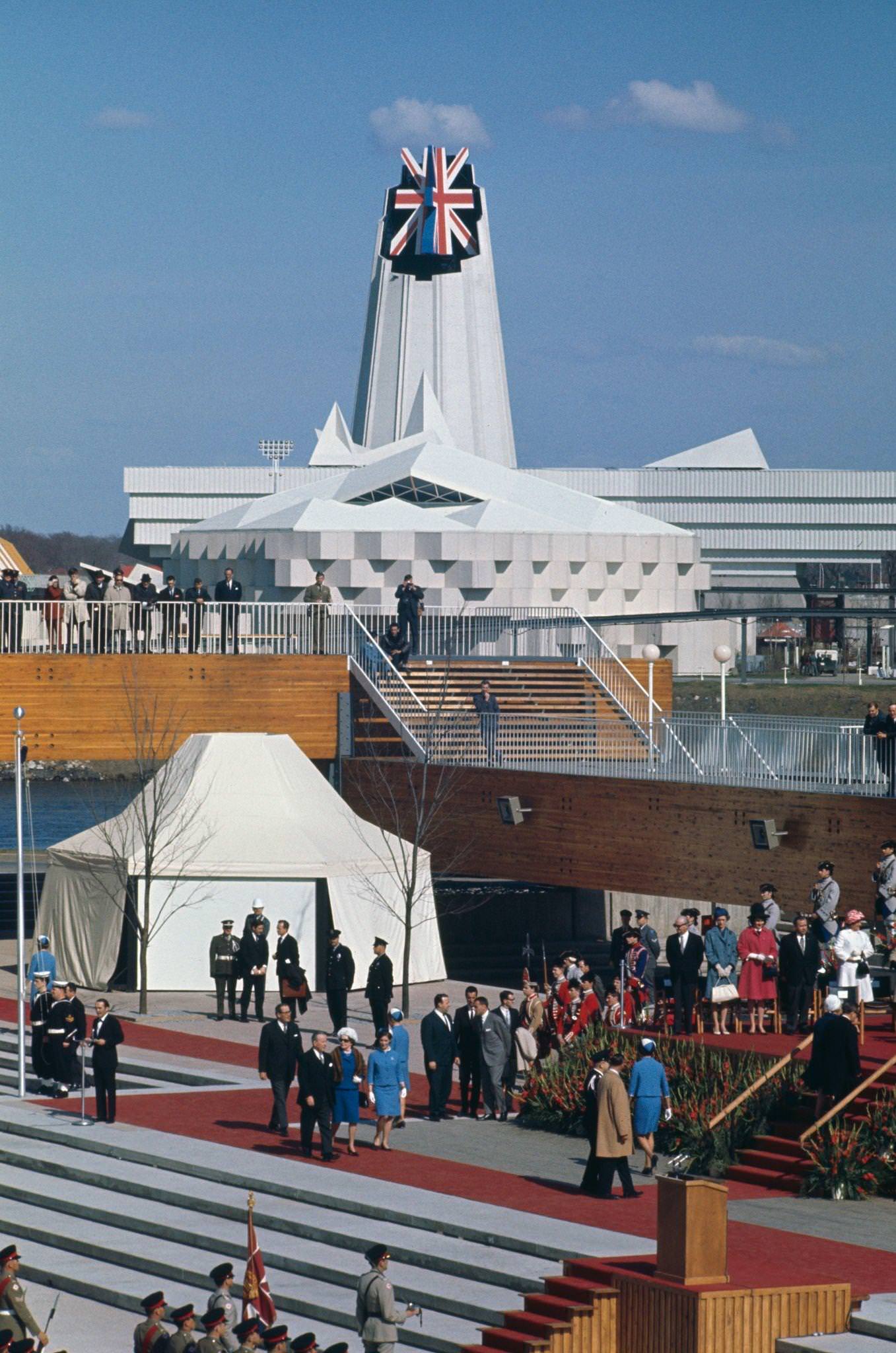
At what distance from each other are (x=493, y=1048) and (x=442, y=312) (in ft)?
233

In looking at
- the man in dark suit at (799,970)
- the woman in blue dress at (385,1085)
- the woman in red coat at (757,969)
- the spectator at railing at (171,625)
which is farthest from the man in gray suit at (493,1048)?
the spectator at railing at (171,625)

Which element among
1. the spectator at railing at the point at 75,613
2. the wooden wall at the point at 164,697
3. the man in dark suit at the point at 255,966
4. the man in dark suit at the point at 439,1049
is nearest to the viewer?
the man in dark suit at the point at 439,1049

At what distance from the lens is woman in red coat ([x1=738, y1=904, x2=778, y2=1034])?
67.6 feet

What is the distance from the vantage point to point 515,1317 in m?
13.9

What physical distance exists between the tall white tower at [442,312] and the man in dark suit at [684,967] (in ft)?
222

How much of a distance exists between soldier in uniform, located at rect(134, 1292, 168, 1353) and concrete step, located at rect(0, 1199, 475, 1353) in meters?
2.55

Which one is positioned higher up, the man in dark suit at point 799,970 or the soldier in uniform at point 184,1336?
the man in dark suit at point 799,970

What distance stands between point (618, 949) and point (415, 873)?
5815 millimetres

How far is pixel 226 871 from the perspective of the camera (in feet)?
94.6

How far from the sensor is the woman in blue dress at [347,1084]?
18.3 metres

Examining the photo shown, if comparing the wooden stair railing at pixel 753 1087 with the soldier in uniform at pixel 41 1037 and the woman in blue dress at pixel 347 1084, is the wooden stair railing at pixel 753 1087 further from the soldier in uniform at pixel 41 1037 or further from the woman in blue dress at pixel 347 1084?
the soldier in uniform at pixel 41 1037

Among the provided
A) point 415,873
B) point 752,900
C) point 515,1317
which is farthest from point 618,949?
point 515,1317

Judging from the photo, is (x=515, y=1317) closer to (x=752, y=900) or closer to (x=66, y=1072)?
(x=66, y=1072)

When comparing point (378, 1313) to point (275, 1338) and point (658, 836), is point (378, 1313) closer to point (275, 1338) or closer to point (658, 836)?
point (275, 1338)
